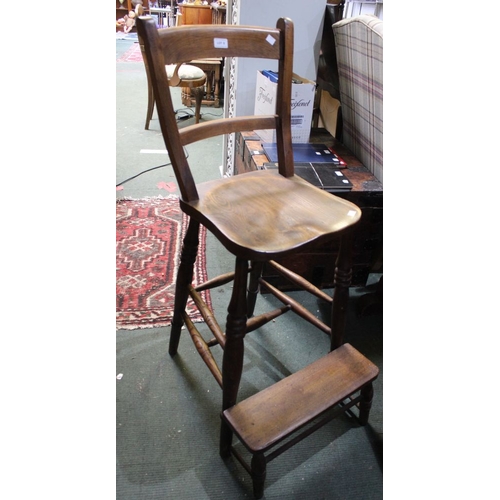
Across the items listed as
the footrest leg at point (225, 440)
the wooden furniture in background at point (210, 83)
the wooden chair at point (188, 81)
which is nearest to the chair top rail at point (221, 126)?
the footrest leg at point (225, 440)

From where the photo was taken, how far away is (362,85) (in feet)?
5.38

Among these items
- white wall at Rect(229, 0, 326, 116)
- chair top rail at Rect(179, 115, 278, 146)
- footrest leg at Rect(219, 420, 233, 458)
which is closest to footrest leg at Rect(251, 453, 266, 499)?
footrest leg at Rect(219, 420, 233, 458)

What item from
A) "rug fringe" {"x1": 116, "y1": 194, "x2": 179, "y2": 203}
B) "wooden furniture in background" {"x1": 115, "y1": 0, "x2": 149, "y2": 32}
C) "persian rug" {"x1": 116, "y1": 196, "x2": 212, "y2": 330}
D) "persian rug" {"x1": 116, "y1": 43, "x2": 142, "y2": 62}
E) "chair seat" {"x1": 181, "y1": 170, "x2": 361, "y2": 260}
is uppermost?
"wooden furniture in background" {"x1": 115, "y1": 0, "x2": 149, "y2": 32}

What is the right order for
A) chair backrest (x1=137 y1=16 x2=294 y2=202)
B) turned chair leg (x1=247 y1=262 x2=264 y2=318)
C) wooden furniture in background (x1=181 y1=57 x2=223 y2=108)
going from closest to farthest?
chair backrest (x1=137 y1=16 x2=294 y2=202), turned chair leg (x1=247 y1=262 x2=264 y2=318), wooden furniture in background (x1=181 y1=57 x2=223 y2=108)

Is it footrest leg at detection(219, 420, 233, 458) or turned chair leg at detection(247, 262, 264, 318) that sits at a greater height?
turned chair leg at detection(247, 262, 264, 318)

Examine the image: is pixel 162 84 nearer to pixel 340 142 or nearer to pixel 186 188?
pixel 186 188

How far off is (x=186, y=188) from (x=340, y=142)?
1220 mm

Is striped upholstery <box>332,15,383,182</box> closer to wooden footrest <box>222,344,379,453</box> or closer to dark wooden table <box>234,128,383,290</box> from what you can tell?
dark wooden table <box>234,128,383,290</box>

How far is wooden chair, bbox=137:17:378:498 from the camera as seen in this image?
2.92ft

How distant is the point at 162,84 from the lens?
87 centimetres

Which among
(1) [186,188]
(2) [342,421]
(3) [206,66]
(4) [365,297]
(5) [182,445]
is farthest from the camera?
(3) [206,66]

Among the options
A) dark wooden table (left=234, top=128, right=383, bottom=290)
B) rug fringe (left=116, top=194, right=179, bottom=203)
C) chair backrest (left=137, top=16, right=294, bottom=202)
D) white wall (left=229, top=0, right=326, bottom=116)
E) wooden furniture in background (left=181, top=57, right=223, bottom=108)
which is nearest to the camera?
chair backrest (left=137, top=16, right=294, bottom=202)

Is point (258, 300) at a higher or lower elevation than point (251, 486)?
higher

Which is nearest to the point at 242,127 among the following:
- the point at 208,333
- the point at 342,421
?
the point at 208,333
